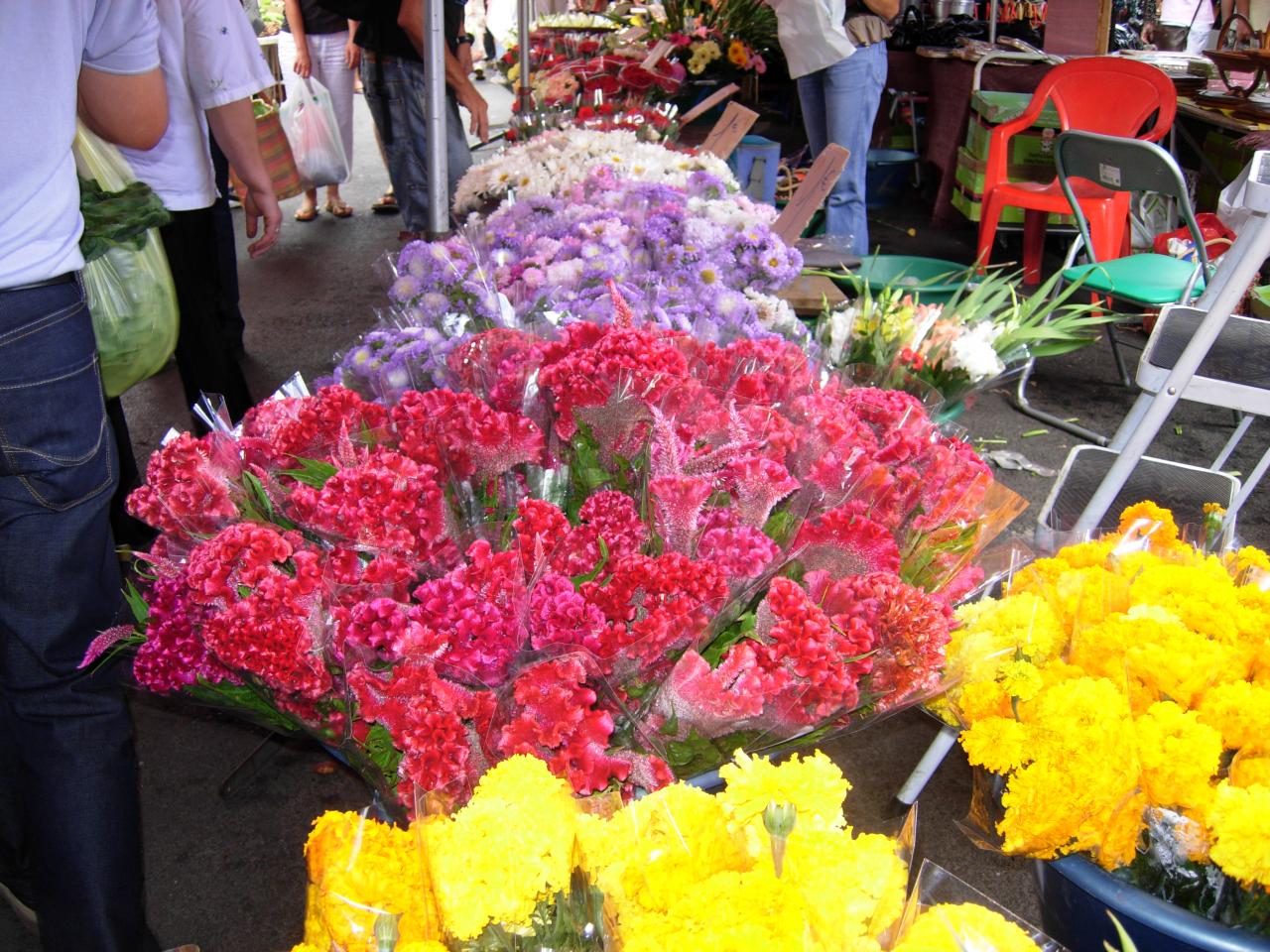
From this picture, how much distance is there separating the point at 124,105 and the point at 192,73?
0.98m

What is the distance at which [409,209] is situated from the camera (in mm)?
5164

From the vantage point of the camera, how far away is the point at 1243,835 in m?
0.95

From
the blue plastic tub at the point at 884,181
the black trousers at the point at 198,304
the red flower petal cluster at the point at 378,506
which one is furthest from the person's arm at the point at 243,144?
Answer: the blue plastic tub at the point at 884,181

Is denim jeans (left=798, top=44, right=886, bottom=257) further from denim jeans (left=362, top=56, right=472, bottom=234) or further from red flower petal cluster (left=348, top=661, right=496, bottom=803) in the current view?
red flower petal cluster (left=348, top=661, right=496, bottom=803)

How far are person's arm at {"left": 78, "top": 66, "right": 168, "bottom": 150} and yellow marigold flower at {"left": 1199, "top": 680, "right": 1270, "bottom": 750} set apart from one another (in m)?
1.89

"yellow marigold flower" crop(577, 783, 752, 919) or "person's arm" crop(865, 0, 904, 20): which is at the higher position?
"person's arm" crop(865, 0, 904, 20)

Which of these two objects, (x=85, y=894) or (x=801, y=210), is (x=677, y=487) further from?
(x=801, y=210)

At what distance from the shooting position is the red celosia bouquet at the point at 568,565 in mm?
1066

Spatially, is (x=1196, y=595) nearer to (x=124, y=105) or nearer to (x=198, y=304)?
(x=124, y=105)

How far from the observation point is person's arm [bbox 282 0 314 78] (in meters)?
5.87

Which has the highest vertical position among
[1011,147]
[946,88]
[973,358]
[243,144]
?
[243,144]

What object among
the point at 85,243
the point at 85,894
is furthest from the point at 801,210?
the point at 85,894

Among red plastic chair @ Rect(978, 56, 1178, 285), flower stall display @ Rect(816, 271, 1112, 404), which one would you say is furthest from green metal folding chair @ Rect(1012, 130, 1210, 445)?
flower stall display @ Rect(816, 271, 1112, 404)

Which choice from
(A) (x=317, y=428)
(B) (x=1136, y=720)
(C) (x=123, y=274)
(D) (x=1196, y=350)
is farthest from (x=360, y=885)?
(D) (x=1196, y=350)
